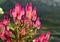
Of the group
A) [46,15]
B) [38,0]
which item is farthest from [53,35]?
[38,0]

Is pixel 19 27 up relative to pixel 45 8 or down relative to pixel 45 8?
up

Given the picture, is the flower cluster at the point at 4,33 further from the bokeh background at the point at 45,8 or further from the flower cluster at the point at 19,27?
the bokeh background at the point at 45,8

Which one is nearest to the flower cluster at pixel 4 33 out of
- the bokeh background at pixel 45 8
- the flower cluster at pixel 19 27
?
the flower cluster at pixel 19 27

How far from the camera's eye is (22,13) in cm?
427

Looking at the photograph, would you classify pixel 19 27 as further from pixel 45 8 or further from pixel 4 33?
pixel 45 8

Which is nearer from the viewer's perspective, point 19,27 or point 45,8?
point 19,27

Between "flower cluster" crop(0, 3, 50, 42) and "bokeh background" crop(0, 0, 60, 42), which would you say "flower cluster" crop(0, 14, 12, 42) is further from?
"bokeh background" crop(0, 0, 60, 42)

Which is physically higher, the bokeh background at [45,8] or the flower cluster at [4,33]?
the flower cluster at [4,33]

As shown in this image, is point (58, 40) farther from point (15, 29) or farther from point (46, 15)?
point (15, 29)

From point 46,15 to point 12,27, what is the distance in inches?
708

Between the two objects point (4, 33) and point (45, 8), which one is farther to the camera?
point (45, 8)

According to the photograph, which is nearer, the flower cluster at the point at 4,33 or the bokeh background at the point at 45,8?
the flower cluster at the point at 4,33

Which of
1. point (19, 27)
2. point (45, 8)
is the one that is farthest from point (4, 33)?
point (45, 8)

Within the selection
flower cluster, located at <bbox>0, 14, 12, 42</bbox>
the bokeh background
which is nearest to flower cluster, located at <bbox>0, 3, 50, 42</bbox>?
flower cluster, located at <bbox>0, 14, 12, 42</bbox>
